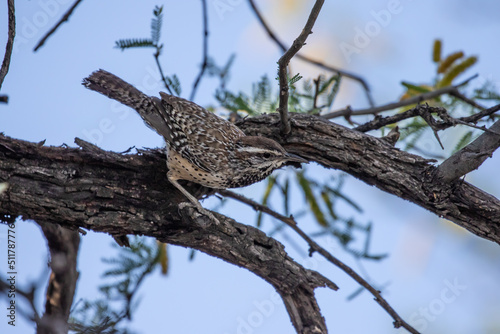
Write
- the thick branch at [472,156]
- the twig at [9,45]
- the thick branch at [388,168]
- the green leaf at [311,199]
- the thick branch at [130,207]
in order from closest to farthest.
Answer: the twig at [9,45] < the thick branch at [130,207] < the thick branch at [472,156] < the thick branch at [388,168] < the green leaf at [311,199]

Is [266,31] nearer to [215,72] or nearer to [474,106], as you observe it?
[215,72]

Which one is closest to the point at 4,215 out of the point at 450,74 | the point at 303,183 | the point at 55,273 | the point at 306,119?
the point at 55,273

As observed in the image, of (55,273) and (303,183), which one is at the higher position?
(303,183)

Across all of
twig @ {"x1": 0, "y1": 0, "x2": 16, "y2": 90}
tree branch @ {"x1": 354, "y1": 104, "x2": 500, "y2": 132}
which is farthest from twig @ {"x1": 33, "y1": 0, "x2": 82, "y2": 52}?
tree branch @ {"x1": 354, "y1": 104, "x2": 500, "y2": 132}

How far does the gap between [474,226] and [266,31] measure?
2.49m

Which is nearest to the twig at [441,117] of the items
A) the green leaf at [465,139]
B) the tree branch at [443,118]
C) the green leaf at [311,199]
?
the tree branch at [443,118]

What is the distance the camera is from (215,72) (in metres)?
4.66

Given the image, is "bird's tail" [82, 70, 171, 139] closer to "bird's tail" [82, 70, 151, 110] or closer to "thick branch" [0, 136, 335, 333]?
"bird's tail" [82, 70, 151, 110]

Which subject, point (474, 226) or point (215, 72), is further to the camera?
point (215, 72)

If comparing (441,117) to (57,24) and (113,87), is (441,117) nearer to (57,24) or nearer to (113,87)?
(113,87)

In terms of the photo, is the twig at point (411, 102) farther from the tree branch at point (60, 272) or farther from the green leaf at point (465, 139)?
the tree branch at point (60, 272)

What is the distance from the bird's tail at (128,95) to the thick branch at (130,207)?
28cm

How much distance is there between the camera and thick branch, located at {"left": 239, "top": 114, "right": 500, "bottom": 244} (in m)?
3.27

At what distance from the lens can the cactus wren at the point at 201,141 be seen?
3643 millimetres
